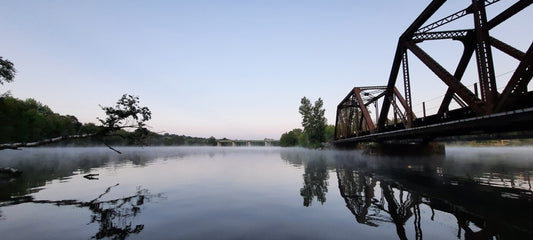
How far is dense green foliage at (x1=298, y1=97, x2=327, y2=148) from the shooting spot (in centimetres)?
10450

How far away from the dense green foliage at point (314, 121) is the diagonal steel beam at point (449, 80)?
85.3 meters

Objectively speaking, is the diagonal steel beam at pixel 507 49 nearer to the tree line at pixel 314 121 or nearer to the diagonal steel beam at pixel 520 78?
the diagonal steel beam at pixel 520 78

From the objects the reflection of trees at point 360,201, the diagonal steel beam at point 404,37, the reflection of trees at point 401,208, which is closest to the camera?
the reflection of trees at point 401,208

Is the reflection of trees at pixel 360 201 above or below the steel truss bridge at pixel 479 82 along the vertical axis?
below

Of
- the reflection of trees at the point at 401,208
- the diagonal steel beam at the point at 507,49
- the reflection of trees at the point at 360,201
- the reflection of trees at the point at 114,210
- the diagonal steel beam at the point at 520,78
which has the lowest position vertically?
the reflection of trees at the point at 114,210

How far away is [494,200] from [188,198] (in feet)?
46.6

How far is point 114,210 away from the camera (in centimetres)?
972

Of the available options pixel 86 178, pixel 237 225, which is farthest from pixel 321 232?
pixel 86 178

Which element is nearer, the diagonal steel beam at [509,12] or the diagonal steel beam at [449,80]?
the diagonal steel beam at [509,12]

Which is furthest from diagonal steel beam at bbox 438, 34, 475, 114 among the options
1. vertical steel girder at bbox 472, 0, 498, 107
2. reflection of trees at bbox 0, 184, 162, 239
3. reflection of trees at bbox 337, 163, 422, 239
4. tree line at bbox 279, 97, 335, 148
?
tree line at bbox 279, 97, 335, 148

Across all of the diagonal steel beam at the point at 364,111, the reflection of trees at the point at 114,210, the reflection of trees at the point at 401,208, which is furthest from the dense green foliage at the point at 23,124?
the reflection of trees at the point at 401,208

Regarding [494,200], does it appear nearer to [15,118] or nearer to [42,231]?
[42,231]

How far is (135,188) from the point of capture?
15.0m

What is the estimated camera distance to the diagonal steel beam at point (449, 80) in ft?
43.4
